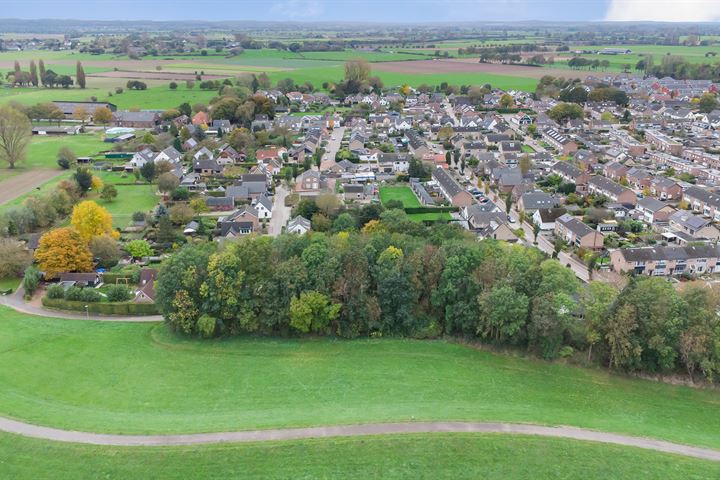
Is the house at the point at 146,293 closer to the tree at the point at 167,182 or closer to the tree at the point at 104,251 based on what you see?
the tree at the point at 104,251

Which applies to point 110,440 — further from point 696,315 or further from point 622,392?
point 696,315

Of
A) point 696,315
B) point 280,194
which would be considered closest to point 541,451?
point 696,315

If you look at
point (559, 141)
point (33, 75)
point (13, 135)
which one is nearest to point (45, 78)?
point (33, 75)

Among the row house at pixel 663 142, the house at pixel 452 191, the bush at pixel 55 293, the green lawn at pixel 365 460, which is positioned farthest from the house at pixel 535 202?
the bush at pixel 55 293

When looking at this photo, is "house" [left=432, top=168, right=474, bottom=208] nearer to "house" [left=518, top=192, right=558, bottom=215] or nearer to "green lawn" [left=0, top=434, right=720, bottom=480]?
"house" [left=518, top=192, right=558, bottom=215]

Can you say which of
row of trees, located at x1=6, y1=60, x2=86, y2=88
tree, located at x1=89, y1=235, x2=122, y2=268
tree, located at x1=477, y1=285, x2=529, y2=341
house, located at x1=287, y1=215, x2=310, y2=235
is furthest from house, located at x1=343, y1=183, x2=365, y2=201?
row of trees, located at x1=6, y1=60, x2=86, y2=88

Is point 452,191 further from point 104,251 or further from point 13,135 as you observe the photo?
point 13,135

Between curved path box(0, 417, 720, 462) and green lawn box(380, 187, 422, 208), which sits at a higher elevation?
green lawn box(380, 187, 422, 208)
